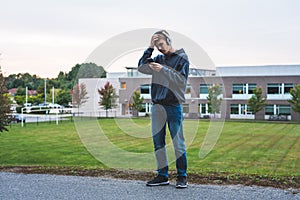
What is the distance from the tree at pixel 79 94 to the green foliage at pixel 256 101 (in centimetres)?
1928

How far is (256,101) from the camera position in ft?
139

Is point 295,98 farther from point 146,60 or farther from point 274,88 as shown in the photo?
point 146,60

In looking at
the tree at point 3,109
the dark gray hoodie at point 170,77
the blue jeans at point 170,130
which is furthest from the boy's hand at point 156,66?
the tree at point 3,109

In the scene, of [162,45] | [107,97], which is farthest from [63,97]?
[162,45]

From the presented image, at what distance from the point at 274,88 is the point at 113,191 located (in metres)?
42.9

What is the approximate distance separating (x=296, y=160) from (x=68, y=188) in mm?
11642

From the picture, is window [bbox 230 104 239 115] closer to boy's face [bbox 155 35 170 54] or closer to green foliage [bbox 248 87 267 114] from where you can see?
green foliage [bbox 248 87 267 114]

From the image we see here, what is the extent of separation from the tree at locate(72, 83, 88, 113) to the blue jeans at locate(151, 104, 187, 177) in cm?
3329

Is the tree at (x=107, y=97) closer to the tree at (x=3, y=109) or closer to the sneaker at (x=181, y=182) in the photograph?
the tree at (x=3, y=109)

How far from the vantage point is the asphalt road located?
4199 mm

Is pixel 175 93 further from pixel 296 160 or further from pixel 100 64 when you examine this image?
pixel 296 160

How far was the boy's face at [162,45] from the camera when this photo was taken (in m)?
4.63

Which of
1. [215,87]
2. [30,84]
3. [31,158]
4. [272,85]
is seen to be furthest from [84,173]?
[30,84]

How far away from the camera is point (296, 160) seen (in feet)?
46.1
